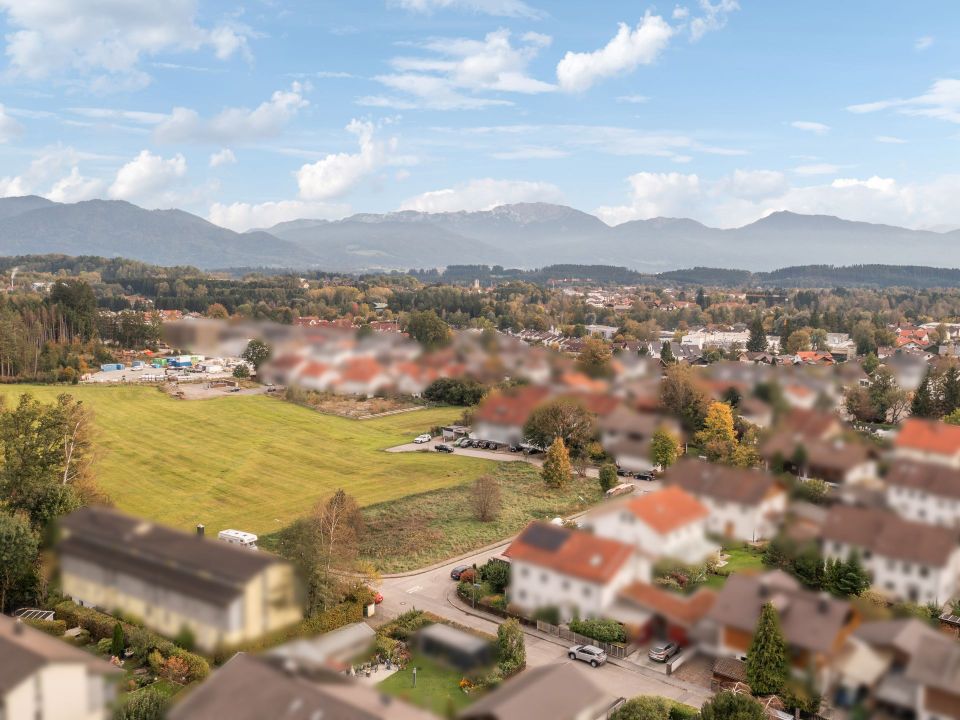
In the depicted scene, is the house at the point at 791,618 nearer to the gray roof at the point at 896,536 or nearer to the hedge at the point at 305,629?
the gray roof at the point at 896,536

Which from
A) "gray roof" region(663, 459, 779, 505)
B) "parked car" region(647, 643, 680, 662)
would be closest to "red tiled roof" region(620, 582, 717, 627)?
"gray roof" region(663, 459, 779, 505)

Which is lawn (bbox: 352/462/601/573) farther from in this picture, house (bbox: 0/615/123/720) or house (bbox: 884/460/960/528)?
house (bbox: 0/615/123/720)

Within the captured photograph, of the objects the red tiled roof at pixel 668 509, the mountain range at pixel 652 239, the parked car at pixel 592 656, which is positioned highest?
the mountain range at pixel 652 239

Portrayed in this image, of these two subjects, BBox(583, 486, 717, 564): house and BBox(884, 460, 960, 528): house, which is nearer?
BBox(884, 460, 960, 528): house

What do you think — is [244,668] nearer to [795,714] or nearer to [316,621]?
[316,621]

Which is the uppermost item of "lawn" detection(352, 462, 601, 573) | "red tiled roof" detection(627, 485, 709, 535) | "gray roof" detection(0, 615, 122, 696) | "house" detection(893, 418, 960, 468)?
"house" detection(893, 418, 960, 468)

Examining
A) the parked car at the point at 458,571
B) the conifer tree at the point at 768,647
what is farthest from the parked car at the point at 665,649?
the parked car at the point at 458,571

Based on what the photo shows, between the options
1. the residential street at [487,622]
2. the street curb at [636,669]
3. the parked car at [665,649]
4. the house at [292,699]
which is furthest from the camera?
the residential street at [487,622]
